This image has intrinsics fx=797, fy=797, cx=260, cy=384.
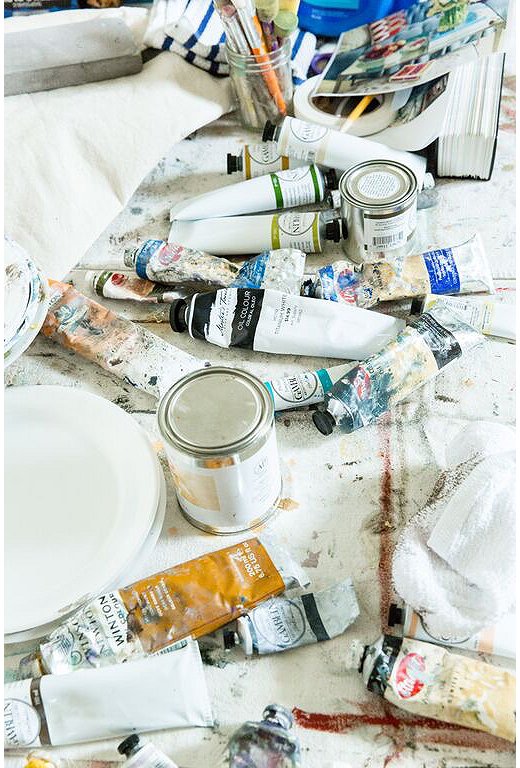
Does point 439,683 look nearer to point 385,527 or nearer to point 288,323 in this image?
point 385,527

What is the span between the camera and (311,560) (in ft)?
2.48

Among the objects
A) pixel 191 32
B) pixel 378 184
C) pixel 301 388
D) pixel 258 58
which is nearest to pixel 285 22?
pixel 258 58

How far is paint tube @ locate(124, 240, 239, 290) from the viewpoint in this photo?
37.8 inches

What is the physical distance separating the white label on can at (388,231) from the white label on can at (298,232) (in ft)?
0.23

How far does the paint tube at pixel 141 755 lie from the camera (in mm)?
619

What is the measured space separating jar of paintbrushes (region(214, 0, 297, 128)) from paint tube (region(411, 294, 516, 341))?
0.43m

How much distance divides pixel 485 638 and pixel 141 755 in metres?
0.29

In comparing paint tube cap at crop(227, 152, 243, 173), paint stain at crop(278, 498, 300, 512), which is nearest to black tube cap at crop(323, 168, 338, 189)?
paint tube cap at crop(227, 152, 243, 173)

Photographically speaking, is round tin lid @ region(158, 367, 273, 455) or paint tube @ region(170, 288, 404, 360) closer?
round tin lid @ region(158, 367, 273, 455)

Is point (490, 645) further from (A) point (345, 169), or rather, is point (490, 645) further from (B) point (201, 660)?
(A) point (345, 169)

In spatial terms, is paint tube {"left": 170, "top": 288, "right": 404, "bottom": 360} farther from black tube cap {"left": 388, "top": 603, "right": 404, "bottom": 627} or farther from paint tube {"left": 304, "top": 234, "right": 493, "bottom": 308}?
black tube cap {"left": 388, "top": 603, "right": 404, "bottom": 627}

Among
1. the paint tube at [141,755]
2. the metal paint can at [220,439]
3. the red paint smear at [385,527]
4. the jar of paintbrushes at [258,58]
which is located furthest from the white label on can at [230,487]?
the jar of paintbrushes at [258,58]

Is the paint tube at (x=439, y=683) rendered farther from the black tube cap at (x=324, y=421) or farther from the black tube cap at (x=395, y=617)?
the black tube cap at (x=324, y=421)

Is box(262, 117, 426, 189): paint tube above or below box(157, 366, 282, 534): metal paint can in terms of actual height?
above
